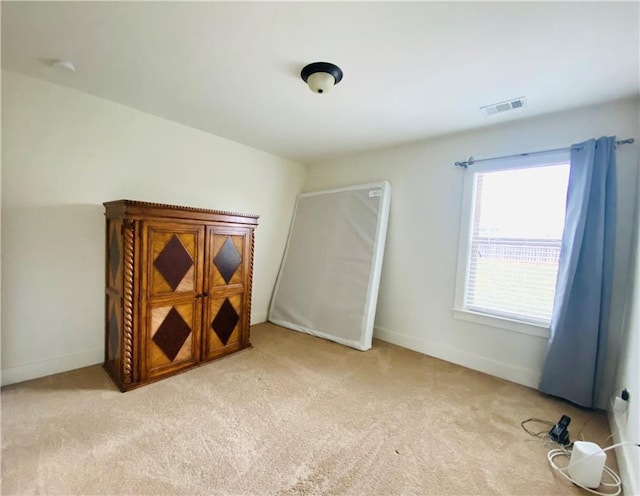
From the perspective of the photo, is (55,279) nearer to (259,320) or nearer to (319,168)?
(259,320)

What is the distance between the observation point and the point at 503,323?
2582 millimetres

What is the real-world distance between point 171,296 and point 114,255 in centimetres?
58

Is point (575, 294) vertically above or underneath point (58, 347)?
above

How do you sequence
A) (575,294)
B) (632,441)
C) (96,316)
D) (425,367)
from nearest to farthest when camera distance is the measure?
(632,441)
(575,294)
(96,316)
(425,367)

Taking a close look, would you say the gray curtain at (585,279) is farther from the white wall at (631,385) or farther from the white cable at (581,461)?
the white cable at (581,461)

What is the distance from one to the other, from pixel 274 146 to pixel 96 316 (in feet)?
8.17

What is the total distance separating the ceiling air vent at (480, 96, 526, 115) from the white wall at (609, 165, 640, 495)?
981 millimetres

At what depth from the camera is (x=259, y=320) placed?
389 centimetres

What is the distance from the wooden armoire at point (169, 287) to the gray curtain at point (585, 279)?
270 centimetres

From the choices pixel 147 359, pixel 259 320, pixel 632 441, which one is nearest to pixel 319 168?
pixel 259 320

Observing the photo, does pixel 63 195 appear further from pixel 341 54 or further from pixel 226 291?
pixel 341 54

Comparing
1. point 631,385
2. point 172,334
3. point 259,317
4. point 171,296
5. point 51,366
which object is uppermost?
point 171,296

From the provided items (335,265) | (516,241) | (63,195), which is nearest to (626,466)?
(516,241)

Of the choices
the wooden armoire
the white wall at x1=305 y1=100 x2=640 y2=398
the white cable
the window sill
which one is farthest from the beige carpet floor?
the window sill
